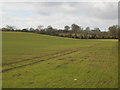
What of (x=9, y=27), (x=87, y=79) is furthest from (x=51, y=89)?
(x=9, y=27)

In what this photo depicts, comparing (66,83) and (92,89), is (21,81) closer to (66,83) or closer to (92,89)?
(66,83)

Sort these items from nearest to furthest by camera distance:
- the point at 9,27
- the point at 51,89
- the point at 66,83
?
the point at 51,89 → the point at 66,83 → the point at 9,27

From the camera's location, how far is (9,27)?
15062 cm

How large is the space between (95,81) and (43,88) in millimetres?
3443

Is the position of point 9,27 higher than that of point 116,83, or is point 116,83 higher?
point 9,27

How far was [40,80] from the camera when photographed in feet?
30.1

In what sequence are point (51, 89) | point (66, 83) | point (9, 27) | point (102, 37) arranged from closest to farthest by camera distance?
1. point (51, 89)
2. point (66, 83)
3. point (102, 37)
4. point (9, 27)

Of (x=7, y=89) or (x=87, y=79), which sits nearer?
(x=7, y=89)

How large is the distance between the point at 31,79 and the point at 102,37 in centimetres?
13490

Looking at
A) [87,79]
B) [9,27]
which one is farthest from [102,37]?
[87,79]

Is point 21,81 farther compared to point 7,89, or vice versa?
point 21,81

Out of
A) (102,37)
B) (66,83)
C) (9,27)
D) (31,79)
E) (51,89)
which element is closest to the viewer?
(51,89)

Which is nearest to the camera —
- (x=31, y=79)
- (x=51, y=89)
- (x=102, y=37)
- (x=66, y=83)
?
(x=51, y=89)

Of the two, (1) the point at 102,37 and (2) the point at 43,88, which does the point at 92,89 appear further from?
(1) the point at 102,37
